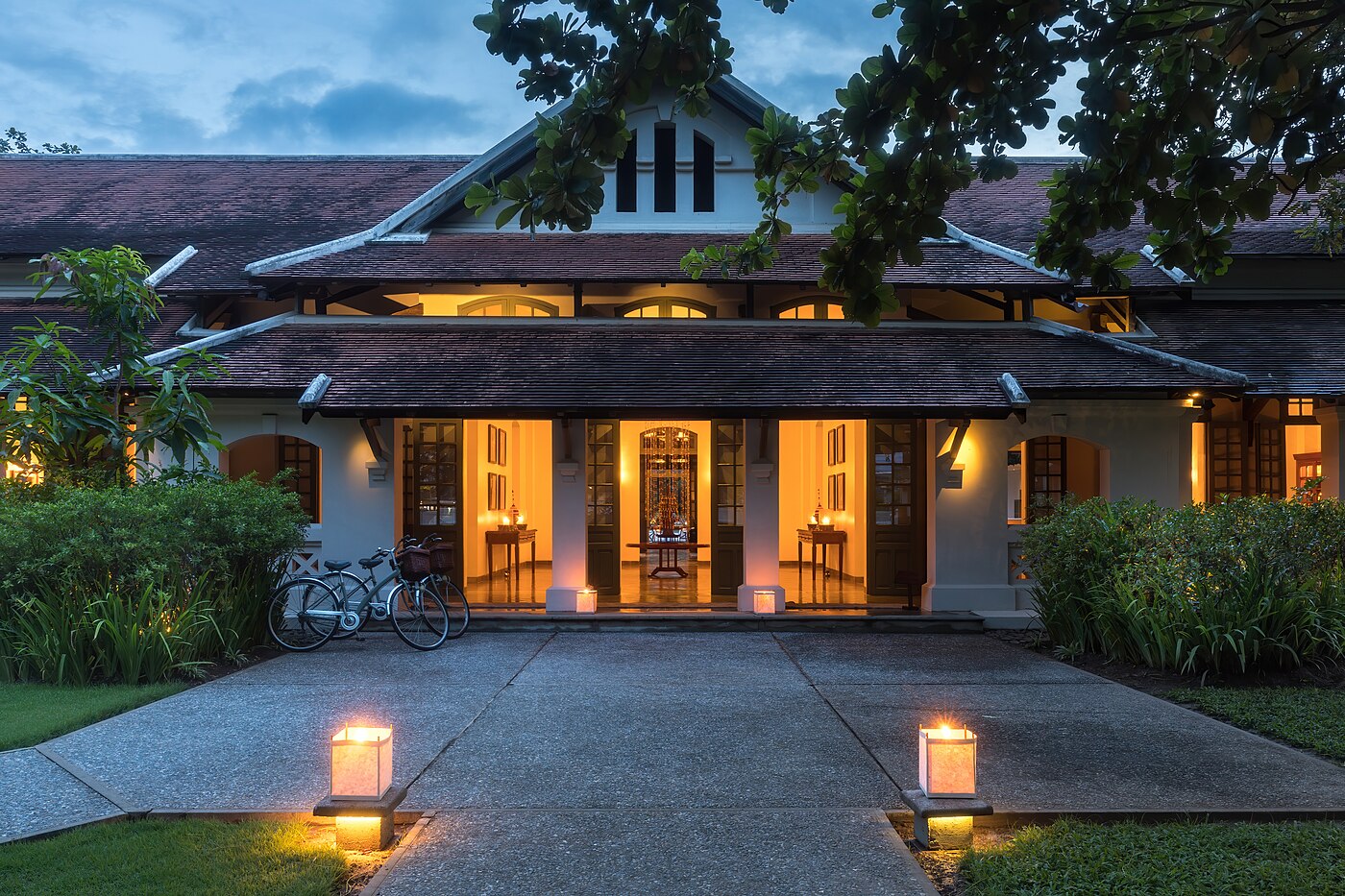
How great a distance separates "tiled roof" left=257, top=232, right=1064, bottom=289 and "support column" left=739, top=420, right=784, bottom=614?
207 cm

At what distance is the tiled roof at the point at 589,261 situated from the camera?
12766 mm

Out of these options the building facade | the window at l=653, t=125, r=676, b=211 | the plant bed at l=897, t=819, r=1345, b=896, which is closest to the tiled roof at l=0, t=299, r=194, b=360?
the building facade

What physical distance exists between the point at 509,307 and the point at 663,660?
651 centimetres

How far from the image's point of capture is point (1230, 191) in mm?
4094

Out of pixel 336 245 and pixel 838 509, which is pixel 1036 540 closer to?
pixel 838 509

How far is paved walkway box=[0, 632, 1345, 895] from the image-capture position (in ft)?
14.1

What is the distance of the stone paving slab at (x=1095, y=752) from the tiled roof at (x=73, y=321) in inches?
425

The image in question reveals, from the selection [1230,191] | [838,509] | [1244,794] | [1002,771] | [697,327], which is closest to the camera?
[1230,191]

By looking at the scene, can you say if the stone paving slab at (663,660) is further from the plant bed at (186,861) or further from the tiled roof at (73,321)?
the tiled roof at (73,321)

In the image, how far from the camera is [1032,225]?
1622 centimetres

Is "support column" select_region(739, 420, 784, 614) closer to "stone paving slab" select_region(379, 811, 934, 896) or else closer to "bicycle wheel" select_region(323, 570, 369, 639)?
"bicycle wheel" select_region(323, 570, 369, 639)

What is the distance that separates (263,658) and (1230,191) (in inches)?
350

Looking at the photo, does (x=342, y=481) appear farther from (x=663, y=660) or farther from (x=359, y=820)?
(x=359, y=820)

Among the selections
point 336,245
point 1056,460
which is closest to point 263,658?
point 336,245
